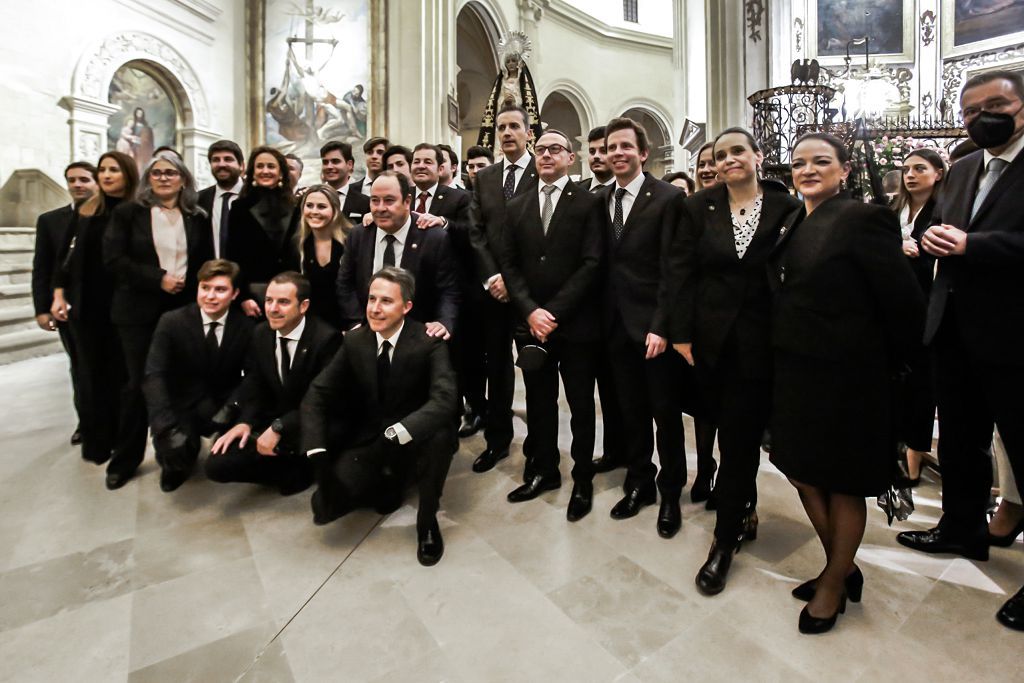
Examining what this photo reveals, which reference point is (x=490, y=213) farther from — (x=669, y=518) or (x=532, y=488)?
(x=669, y=518)

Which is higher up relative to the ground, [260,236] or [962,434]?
[260,236]

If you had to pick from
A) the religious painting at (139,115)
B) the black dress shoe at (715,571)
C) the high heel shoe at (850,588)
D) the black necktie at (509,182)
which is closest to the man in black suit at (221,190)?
the black necktie at (509,182)

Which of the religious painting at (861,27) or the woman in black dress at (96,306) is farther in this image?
the religious painting at (861,27)

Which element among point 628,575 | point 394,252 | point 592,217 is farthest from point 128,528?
point 592,217

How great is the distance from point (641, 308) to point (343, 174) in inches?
99.4

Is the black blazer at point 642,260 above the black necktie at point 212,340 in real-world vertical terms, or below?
above

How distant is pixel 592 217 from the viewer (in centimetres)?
275

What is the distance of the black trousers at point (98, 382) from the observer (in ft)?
11.2

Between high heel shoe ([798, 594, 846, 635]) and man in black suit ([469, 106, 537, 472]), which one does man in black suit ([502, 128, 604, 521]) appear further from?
high heel shoe ([798, 594, 846, 635])

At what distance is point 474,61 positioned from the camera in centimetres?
1980

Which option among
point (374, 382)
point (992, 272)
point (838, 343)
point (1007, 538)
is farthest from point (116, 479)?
point (1007, 538)

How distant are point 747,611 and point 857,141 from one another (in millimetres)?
7944

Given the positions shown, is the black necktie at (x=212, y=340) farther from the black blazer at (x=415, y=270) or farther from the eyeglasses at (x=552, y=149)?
the eyeglasses at (x=552, y=149)

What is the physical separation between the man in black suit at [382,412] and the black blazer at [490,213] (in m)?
0.55
